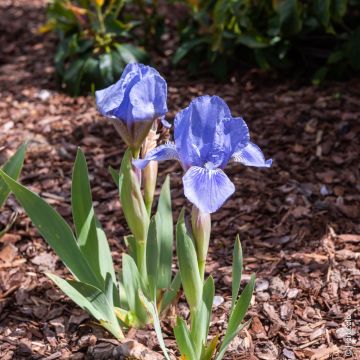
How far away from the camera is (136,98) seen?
170 cm

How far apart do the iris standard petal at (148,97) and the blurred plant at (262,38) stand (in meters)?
1.87

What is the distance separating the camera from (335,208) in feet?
9.36

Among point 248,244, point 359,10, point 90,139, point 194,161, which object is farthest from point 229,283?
point 359,10

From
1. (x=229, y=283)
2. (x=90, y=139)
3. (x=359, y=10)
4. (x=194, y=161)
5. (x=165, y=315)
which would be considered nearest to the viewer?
(x=194, y=161)

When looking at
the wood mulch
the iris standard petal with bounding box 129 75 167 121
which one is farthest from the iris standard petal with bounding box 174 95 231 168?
the wood mulch

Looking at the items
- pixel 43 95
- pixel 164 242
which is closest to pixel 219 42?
pixel 43 95

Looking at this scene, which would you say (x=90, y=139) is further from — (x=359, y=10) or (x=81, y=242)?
(x=359, y=10)

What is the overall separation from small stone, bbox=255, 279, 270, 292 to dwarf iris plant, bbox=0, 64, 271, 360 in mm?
398

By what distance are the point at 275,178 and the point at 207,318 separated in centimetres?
134

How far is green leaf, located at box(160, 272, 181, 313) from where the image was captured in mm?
2164

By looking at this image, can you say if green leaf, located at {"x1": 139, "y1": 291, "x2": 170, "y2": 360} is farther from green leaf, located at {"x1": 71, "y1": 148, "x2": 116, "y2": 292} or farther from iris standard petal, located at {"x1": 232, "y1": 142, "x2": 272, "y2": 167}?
iris standard petal, located at {"x1": 232, "y1": 142, "x2": 272, "y2": 167}

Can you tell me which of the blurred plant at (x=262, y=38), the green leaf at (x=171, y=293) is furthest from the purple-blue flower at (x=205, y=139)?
the blurred plant at (x=262, y=38)

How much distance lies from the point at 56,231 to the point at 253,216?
1131 millimetres

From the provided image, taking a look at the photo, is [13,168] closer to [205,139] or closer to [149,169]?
[149,169]
